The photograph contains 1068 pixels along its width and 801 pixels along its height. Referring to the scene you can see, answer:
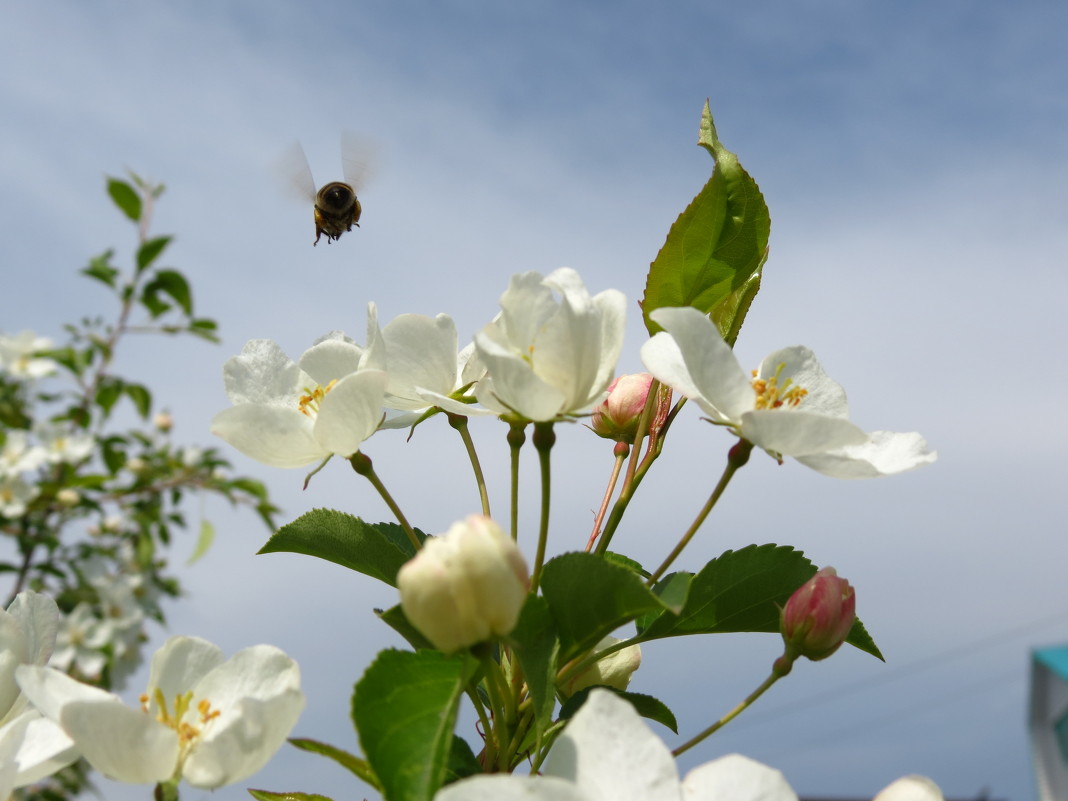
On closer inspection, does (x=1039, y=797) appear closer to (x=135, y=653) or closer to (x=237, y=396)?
(x=135, y=653)

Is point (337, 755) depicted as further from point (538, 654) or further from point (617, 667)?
point (617, 667)

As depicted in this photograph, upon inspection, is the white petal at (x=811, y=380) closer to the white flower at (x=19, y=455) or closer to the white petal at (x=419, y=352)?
the white petal at (x=419, y=352)

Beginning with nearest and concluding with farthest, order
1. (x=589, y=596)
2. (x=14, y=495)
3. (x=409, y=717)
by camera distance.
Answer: (x=409, y=717) → (x=589, y=596) → (x=14, y=495)

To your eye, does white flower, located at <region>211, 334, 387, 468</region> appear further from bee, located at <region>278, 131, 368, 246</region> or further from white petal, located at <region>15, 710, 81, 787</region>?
bee, located at <region>278, 131, 368, 246</region>

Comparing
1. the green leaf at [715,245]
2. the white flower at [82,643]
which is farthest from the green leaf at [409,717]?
the white flower at [82,643]

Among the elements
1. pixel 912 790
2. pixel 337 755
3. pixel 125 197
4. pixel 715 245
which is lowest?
pixel 912 790

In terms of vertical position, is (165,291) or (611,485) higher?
(165,291)

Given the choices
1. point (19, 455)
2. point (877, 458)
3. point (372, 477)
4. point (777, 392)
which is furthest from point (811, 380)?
point (19, 455)

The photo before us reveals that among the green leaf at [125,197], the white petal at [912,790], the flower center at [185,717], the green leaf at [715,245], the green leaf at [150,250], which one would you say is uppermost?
the green leaf at [125,197]
